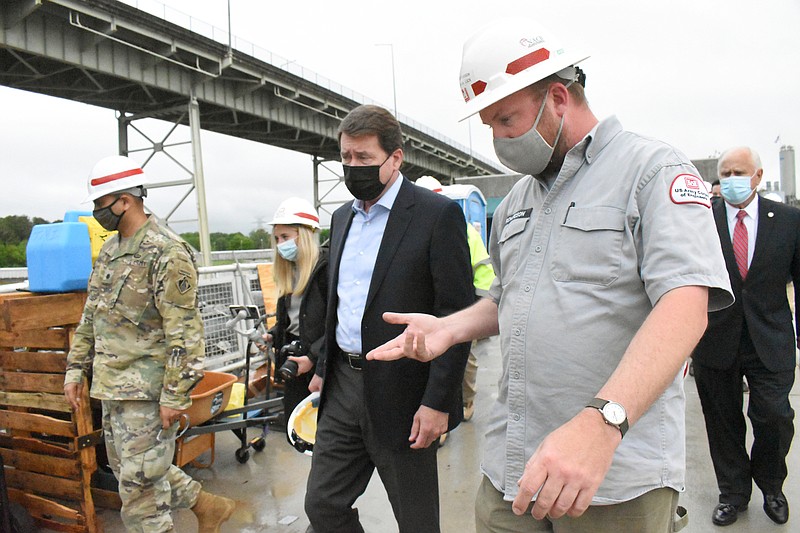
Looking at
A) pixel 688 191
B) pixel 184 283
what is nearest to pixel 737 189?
pixel 688 191

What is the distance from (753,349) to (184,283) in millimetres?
3273

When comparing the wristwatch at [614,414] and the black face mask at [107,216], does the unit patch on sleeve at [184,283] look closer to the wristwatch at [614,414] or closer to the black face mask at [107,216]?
the black face mask at [107,216]

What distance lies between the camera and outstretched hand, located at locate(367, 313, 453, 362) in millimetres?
1544

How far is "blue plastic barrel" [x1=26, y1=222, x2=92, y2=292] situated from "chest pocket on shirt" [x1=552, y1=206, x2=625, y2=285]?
3.02 meters

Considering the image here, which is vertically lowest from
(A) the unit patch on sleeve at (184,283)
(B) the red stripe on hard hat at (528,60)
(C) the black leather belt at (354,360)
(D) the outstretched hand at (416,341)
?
(C) the black leather belt at (354,360)

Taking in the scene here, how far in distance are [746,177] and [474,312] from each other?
2596 mm

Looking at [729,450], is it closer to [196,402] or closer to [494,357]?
[196,402]

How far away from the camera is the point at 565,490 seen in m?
0.95

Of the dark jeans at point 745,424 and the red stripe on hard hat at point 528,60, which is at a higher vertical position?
the red stripe on hard hat at point 528,60

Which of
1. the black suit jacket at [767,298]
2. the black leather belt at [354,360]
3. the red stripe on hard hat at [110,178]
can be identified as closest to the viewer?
the black leather belt at [354,360]

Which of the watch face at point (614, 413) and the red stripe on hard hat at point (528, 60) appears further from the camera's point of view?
the red stripe on hard hat at point (528, 60)

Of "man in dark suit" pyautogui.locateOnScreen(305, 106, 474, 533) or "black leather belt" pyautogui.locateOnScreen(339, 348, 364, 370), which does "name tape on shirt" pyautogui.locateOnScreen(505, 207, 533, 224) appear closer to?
"man in dark suit" pyautogui.locateOnScreen(305, 106, 474, 533)

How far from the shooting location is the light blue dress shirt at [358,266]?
249 centimetres

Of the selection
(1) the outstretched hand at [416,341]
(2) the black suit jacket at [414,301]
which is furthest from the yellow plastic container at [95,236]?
(1) the outstretched hand at [416,341]
